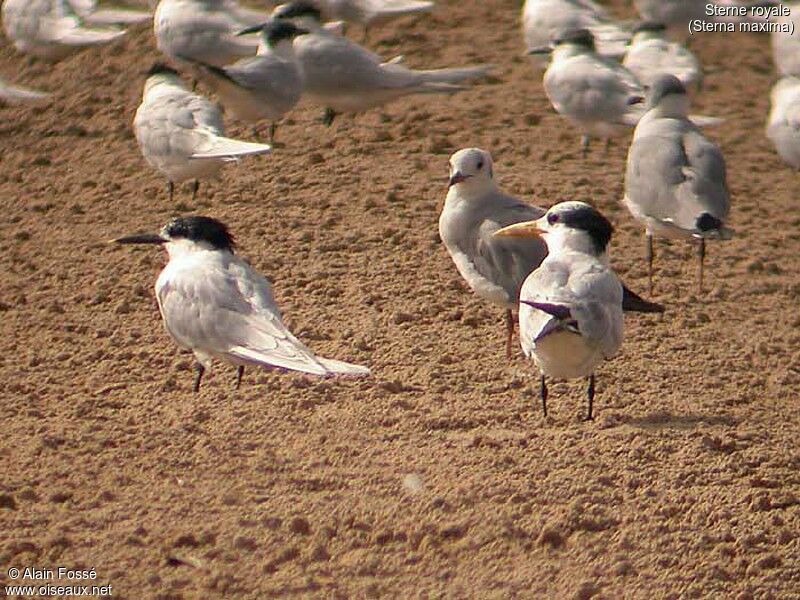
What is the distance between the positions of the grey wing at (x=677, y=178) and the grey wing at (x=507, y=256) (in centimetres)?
75

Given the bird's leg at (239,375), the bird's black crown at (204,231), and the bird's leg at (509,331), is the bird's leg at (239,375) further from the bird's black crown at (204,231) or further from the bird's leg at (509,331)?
the bird's leg at (509,331)

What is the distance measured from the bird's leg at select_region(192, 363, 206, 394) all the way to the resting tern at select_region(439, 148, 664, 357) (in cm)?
107

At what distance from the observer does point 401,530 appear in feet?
16.2

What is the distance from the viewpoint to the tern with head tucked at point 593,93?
809 centimetres

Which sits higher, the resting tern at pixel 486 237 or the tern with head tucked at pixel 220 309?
the tern with head tucked at pixel 220 309

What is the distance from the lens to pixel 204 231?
19.7ft

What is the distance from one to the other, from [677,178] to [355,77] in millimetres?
2194

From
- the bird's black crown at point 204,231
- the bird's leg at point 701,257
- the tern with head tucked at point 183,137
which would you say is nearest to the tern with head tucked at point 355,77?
the tern with head tucked at point 183,137

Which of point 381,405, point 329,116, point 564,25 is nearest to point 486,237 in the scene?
point 381,405

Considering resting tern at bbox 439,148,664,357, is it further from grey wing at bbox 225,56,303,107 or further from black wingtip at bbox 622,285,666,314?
grey wing at bbox 225,56,303,107

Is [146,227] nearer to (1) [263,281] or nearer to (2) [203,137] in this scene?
(2) [203,137]

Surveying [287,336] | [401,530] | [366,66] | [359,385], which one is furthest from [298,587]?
[366,66]

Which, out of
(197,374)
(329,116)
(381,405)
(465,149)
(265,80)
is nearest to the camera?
(381,405)

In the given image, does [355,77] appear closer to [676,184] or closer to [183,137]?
[183,137]
